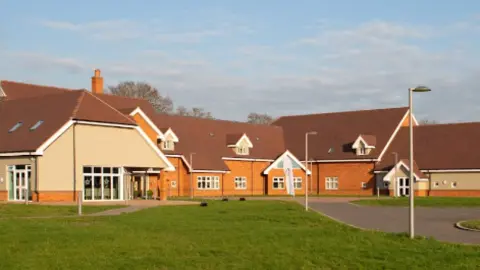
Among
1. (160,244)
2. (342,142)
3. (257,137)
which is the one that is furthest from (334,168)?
(160,244)

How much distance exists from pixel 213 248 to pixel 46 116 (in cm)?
2653

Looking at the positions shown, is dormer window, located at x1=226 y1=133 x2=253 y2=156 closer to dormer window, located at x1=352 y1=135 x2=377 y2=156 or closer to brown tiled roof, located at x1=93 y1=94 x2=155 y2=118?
dormer window, located at x1=352 y1=135 x2=377 y2=156

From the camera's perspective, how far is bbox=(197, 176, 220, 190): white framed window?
192ft

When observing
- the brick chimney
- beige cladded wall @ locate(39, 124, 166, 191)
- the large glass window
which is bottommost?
the large glass window

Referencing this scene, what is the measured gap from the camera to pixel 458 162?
2366 inches

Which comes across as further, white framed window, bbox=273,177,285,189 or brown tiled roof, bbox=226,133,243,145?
white framed window, bbox=273,177,285,189

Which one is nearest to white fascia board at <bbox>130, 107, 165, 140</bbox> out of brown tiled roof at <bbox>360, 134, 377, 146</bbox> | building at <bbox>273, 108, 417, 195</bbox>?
building at <bbox>273, 108, 417, 195</bbox>

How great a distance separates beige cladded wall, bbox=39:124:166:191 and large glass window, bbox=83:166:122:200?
1.49ft

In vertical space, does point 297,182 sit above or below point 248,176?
below

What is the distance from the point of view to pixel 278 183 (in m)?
65.8

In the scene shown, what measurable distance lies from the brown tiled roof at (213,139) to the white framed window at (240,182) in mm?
2034

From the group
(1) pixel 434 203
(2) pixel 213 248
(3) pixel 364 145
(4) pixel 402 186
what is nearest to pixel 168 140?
(3) pixel 364 145

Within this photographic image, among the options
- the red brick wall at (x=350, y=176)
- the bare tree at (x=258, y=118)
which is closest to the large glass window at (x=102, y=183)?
the red brick wall at (x=350, y=176)

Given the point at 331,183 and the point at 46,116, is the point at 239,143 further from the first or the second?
the point at 46,116
